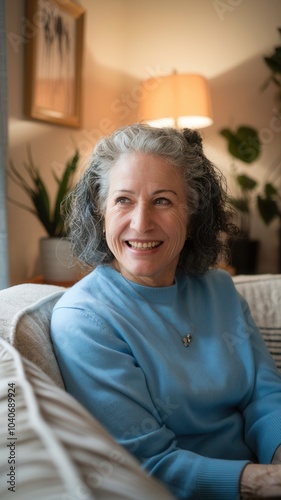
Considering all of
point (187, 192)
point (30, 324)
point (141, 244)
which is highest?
point (187, 192)

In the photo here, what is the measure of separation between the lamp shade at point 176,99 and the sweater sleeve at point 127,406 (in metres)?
2.37

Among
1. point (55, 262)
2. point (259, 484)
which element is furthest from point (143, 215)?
point (55, 262)

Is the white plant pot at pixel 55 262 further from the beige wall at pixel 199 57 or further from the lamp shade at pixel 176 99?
the beige wall at pixel 199 57

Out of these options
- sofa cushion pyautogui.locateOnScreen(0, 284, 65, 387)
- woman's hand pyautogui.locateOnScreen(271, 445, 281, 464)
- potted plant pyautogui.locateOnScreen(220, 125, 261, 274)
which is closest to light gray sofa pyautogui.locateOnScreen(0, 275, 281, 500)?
sofa cushion pyautogui.locateOnScreen(0, 284, 65, 387)

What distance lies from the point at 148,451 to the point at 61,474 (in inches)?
20.3

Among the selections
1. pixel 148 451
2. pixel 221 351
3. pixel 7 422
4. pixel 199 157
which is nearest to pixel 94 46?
pixel 199 157

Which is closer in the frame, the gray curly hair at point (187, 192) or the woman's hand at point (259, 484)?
the woman's hand at point (259, 484)

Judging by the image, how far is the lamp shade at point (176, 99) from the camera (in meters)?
3.30

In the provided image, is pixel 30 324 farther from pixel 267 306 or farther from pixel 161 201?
pixel 267 306

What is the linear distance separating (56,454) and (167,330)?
0.70 m

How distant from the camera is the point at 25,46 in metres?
2.77

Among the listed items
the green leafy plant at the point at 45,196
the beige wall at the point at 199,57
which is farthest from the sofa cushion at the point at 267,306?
the beige wall at the point at 199,57

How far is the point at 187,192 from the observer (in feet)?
4.52

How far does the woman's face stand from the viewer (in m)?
1.27
